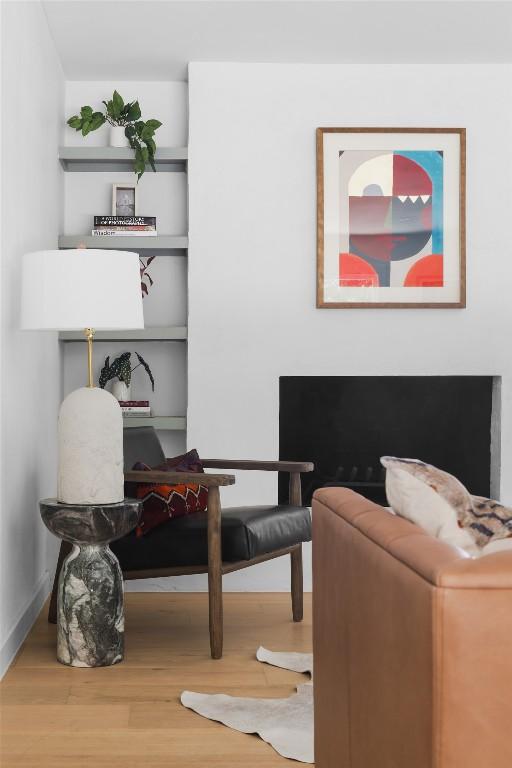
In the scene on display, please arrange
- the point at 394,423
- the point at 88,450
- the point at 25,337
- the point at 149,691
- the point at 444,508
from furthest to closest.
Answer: the point at 394,423 < the point at 25,337 < the point at 88,450 < the point at 149,691 < the point at 444,508

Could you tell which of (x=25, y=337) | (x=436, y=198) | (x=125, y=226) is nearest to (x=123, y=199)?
(x=125, y=226)

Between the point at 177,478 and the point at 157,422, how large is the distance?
102cm

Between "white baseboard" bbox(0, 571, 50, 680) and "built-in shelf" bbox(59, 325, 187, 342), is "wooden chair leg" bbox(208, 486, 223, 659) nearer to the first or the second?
"white baseboard" bbox(0, 571, 50, 680)

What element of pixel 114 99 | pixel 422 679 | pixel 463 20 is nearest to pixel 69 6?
pixel 114 99

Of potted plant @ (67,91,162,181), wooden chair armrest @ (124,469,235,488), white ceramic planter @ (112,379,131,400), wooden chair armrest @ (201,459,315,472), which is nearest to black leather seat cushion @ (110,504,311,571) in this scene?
wooden chair armrest @ (124,469,235,488)

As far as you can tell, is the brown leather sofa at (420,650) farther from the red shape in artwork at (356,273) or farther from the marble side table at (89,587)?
the red shape in artwork at (356,273)

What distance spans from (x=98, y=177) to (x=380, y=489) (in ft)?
6.86

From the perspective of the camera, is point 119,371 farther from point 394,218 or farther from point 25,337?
point 394,218

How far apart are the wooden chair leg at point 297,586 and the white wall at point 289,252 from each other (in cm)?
50

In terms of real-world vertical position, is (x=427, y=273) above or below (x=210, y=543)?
above

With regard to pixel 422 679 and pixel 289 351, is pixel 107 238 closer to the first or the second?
pixel 289 351

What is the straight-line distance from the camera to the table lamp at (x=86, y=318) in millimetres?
3064

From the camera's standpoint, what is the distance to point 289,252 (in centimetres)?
448

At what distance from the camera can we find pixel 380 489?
15.3ft
